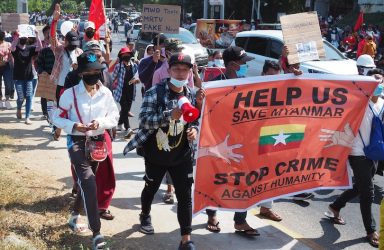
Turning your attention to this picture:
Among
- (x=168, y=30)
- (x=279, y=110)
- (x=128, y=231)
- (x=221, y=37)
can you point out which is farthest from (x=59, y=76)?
(x=221, y=37)

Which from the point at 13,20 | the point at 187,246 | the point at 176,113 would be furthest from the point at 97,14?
the point at 13,20

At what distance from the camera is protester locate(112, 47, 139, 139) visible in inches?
378

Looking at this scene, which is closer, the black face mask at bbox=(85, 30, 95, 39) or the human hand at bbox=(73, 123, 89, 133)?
the human hand at bbox=(73, 123, 89, 133)

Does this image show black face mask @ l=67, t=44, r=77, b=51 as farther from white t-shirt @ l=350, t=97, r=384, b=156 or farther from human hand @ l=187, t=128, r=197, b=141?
white t-shirt @ l=350, t=97, r=384, b=156

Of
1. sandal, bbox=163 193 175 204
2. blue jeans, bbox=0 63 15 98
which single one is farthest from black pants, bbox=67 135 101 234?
blue jeans, bbox=0 63 15 98

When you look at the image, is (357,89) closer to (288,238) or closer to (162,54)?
(288,238)

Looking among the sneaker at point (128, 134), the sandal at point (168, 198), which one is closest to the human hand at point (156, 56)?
the sandal at point (168, 198)

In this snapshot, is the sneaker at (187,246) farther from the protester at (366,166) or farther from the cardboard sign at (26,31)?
the cardboard sign at (26,31)

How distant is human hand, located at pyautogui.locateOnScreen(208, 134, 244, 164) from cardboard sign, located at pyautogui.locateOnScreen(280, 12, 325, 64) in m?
1.02

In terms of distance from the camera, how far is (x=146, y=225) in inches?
205

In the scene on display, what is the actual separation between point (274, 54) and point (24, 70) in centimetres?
645

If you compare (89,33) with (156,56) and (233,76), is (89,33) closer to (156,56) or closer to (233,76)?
(156,56)

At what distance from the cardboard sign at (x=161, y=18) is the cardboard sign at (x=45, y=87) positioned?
1.90 metres

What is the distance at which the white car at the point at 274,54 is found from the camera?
1226cm
